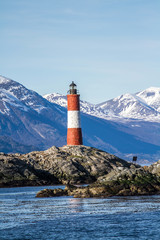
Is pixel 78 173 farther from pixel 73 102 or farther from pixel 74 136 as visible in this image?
pixel 73 102

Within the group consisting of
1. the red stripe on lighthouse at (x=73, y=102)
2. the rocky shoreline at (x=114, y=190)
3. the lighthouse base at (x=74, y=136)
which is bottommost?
the rocky shoreline at (x=114, y=190)

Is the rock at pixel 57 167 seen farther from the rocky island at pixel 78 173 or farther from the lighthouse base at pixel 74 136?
the lighthouse base at pixel 74 136

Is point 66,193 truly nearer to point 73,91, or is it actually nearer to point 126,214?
point 126,214

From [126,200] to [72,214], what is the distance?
13497 millimetres

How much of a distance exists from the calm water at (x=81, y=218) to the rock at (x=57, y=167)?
31344 millimetres

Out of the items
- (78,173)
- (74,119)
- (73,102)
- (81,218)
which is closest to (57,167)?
(78,173)

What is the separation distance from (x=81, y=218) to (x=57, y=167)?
61757mm

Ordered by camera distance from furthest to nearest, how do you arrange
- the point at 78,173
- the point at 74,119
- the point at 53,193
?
the point at 74,119 → the point at 78,173 → the point at 53,193

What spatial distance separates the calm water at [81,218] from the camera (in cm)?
5169

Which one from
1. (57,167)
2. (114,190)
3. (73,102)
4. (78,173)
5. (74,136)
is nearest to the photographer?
(114,190)

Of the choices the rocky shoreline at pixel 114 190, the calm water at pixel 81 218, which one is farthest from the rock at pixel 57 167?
the calm water at pixel 81 218

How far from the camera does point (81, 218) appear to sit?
60.4 metres

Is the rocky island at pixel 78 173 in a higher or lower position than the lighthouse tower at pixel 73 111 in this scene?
lower

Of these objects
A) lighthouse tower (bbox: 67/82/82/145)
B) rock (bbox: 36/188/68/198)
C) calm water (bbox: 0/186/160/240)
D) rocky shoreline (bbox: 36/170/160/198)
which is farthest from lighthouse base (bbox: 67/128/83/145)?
calm water (bbox: 0/186/160/240)
